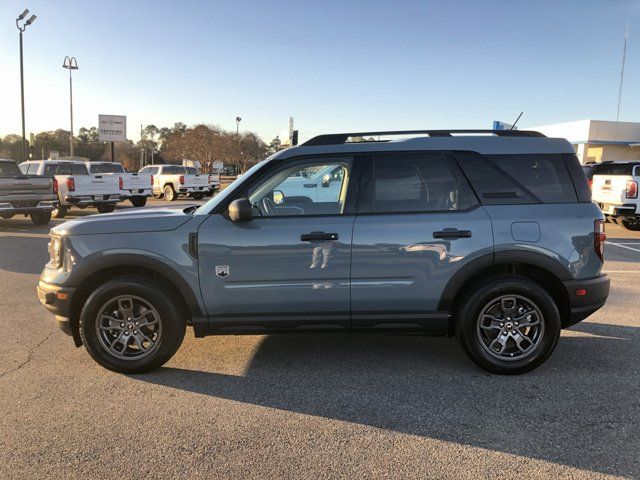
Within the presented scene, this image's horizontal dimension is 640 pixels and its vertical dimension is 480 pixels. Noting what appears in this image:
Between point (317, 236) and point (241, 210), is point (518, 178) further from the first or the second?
point (241, 210)

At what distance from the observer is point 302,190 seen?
4.36m

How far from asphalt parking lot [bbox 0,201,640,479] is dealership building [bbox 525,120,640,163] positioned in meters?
45.5

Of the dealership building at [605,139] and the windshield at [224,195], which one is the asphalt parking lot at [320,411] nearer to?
the windshield at [224,195]

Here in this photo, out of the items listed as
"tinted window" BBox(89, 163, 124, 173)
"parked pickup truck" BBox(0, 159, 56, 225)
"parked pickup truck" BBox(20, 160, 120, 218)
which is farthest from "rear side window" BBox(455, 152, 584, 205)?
"tinted window" BBox(89, 163, 124, 173)

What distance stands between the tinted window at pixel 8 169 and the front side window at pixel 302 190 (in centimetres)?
1262

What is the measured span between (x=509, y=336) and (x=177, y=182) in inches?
878

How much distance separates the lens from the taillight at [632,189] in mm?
12923

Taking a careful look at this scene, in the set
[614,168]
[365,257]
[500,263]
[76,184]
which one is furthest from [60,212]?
[614,168]

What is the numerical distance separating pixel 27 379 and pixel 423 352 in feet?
11.2

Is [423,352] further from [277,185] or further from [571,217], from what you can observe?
[277,185]

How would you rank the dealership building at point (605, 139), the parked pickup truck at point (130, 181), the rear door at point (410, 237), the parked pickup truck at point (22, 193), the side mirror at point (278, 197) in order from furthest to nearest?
the dealership building at point (605, 139)
the parked pickup truck at point (130, 181)
the parked pickup truck at point (22, 193)
the side mirror at point (278, 197)
the rear door at point (410, 237)

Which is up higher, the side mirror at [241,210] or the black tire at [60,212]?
the side mirror at [241,210]

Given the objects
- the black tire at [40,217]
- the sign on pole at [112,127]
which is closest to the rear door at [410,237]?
the black tire at [40,217]

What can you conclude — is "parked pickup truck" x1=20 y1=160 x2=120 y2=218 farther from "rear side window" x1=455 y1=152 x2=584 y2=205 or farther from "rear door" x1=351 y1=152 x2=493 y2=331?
"rear side window" x1=455 y1=152 x2=584 y2=205
